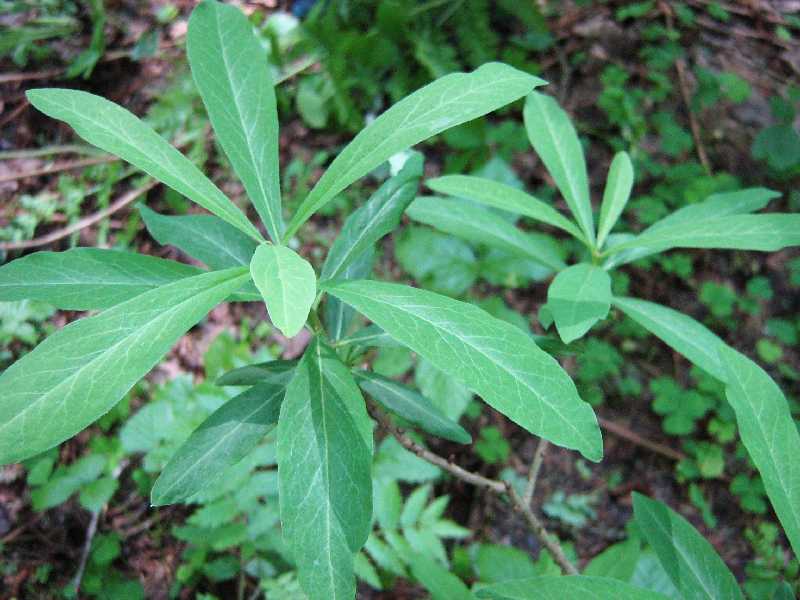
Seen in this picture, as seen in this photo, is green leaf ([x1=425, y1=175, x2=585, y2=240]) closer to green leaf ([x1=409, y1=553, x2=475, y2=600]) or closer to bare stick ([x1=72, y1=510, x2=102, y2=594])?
green leaf ([x1=409, y1=553, x2=475, y2=600])

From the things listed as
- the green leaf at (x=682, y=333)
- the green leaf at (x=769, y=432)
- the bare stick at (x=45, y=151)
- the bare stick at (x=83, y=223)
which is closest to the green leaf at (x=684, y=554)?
the green leaf at (x=769, y=432)

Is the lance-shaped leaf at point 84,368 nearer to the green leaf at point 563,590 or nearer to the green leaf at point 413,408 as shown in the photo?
the green leaf at point 413,408

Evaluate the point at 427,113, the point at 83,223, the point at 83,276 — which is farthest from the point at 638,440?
the point at 83,223

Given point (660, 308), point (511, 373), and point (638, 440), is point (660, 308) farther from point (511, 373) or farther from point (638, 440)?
point (638, 440)

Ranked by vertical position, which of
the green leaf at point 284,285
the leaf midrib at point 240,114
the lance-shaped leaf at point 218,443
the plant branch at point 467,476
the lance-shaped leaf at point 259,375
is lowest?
the plant branch at point 467,476

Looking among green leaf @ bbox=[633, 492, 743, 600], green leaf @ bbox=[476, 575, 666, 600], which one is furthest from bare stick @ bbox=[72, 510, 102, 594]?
green leaf @ bbox=[633, 492, 743, 600]
